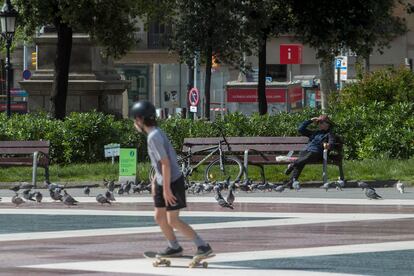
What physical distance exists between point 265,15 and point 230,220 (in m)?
18.3

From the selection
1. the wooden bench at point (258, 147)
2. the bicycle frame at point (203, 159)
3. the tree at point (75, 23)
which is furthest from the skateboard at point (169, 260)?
the tree at point (75, 23)

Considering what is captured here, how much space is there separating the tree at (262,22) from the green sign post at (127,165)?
9.59 m

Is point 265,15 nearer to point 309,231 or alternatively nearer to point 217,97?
point 217,97

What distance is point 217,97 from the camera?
4578 cm

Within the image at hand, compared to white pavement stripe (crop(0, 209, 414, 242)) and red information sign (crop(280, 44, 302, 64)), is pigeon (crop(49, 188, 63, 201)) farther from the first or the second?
red information sign (crop(280, 44, 302, 64))

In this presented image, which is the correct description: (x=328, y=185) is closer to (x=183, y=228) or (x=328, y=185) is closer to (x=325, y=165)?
(x=325, y=165)

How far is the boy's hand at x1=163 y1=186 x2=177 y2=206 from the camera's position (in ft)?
33.6

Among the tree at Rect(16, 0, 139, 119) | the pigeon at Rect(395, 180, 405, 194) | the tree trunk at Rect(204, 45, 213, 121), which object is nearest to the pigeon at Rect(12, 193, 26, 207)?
the pigeon at Rect(395, 180, 405, 194)

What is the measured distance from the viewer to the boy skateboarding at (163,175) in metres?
10.2

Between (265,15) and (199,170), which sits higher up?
(265,15)

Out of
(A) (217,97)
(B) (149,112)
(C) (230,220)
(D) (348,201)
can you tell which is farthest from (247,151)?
(A) (217,97)

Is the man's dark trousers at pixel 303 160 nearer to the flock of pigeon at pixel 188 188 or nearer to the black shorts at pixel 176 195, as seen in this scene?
the flock of pigeon at pixel 188 188

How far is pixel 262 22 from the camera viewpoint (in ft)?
107

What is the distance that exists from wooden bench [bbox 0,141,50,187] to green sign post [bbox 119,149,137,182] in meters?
1.43
